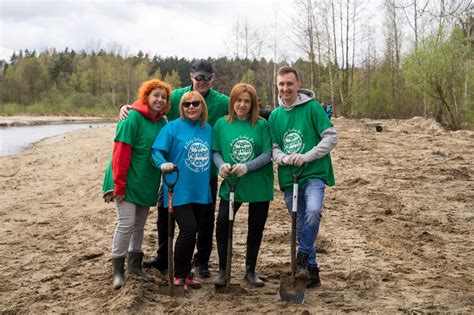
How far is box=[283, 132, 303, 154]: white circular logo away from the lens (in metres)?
4.37

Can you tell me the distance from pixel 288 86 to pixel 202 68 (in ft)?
2.97

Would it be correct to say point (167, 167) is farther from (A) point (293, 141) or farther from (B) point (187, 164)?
(A) point (293, 141)

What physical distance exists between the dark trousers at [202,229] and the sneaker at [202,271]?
41 mm

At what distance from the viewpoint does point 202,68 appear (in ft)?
15.3

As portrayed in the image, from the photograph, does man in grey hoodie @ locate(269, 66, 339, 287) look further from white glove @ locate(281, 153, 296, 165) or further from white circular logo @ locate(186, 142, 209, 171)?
white circular logo @ locate(186, 142, 209, 171)

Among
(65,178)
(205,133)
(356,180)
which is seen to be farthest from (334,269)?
(65,178)

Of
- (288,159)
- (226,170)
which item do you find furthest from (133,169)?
(288,159)

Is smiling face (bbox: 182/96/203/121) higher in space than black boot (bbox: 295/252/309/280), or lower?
higher

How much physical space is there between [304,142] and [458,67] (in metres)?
22.8

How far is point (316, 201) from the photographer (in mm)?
4203

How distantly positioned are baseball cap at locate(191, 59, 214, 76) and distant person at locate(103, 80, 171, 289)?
1.14 ft

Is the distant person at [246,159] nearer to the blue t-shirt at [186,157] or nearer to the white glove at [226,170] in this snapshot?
the white glove at [226,170]

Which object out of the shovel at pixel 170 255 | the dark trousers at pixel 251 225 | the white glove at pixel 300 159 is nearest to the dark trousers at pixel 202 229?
the dark trousers at pixel 251 225

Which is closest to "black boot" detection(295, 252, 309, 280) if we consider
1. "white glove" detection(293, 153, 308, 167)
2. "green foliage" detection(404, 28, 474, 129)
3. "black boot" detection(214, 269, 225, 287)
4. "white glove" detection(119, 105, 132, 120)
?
"black boot" detection(214, 269, 225, 287)
